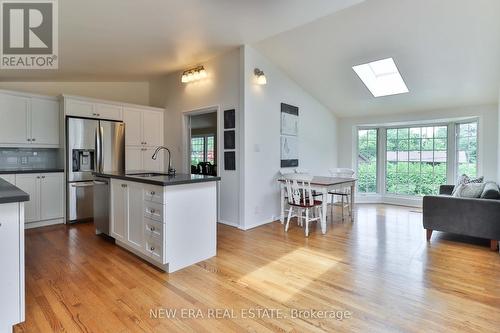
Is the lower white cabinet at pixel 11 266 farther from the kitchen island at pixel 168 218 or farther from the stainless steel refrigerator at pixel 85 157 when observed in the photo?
the stainless steel refrigerator at pixel 85 157

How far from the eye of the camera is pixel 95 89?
204 inches

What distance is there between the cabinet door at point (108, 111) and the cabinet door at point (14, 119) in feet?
3.13


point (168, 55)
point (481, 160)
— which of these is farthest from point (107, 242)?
point (481, 160)

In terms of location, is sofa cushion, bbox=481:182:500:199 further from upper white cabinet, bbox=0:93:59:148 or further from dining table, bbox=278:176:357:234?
upper white cabinet, bbox=0:93:59:148

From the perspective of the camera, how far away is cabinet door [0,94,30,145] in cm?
389

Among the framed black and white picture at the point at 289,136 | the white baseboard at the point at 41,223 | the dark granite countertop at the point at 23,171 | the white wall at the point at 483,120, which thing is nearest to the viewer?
the dark granite countertop at the point at 23,171

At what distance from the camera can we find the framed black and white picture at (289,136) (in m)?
4.76

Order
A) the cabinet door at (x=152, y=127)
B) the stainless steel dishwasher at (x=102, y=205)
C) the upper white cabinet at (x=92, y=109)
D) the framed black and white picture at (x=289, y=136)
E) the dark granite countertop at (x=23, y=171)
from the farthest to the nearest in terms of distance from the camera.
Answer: the cabinet door at (x=152, y=127) → the framed black and white picture at (x=289, y=136) → the upper white cabinet at (x=92, y=109) → the dark granite countertop at (x=23, y=171) → the stainless steel dishwasher at (x=102, y=205)

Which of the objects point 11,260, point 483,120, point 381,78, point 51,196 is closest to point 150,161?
point 51,196

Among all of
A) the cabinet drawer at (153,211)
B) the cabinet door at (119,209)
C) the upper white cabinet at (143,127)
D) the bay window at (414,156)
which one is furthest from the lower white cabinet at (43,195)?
the bay window at (414,156)

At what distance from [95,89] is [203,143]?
235 cm

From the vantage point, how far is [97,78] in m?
4.93

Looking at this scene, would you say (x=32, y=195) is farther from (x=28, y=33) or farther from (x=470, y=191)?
(x=470, y=191)

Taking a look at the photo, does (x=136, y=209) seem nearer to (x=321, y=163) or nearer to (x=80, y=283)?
(x=80, y=283)
